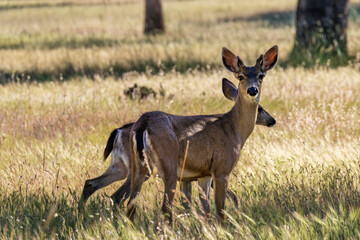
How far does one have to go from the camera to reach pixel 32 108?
Answer: 10.1 meters

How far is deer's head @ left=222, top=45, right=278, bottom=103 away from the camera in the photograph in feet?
19.7

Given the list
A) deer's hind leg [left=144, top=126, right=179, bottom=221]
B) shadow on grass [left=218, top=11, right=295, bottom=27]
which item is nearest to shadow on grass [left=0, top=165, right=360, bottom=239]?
deer's hind leg [left=144, top=126, right=179, bottom=221]

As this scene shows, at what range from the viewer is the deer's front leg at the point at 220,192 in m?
5.56

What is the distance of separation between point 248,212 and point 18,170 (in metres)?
2.47

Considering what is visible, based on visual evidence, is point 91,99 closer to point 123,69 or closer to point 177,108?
point 177,108

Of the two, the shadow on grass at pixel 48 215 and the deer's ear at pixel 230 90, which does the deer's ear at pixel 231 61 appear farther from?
the shadow on grass at pixel 48 215

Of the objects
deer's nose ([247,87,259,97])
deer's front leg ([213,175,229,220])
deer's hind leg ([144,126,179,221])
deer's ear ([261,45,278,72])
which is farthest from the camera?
deer's ear ([261,45,278,72])

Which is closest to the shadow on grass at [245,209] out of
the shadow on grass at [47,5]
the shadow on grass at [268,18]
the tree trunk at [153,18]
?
the tree trunk at [153,18]

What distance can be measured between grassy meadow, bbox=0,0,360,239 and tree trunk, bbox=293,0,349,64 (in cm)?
55

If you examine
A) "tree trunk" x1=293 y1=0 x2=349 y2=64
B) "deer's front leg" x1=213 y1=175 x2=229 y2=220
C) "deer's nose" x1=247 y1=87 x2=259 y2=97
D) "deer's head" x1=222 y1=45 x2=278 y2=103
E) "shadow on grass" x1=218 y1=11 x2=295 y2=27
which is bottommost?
"shadow on grass" x1=218 y1=11 x2=295 y2=27

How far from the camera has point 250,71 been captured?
6.09m

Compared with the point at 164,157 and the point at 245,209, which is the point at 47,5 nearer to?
the point at 245,209

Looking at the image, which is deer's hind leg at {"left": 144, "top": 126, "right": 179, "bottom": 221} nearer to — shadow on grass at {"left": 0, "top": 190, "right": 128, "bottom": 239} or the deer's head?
shadow on grass at {"left": 0, "top": 190, "right": 128, "bottom": 239}

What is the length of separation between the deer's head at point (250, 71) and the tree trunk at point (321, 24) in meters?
9.08
